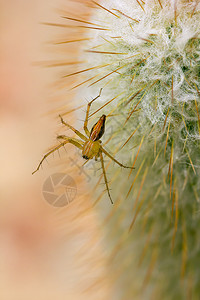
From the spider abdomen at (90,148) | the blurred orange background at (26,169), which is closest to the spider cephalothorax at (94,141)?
the spider abdomen at (90,148)

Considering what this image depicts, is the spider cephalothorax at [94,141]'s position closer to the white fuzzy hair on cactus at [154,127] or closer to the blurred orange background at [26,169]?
the white fuzzy hair on cactus at [154,127]

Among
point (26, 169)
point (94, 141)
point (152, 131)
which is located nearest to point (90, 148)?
point (94, 141)

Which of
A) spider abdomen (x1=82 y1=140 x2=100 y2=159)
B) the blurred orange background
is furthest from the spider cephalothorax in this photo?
the blurred orange background

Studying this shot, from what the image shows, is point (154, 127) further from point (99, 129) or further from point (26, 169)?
point (26, 169)

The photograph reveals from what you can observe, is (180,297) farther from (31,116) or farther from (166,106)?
(31,116)

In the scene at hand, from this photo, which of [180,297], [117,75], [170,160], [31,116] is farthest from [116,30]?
[31,116]

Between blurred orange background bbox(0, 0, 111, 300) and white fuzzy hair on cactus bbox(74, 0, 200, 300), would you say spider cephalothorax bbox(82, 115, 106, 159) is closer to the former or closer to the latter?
white fuzzy hair on cactus bbox(74, 0, 200, 300)

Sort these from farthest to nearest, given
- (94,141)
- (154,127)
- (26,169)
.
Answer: (26,169), (94,141), (154,127)
